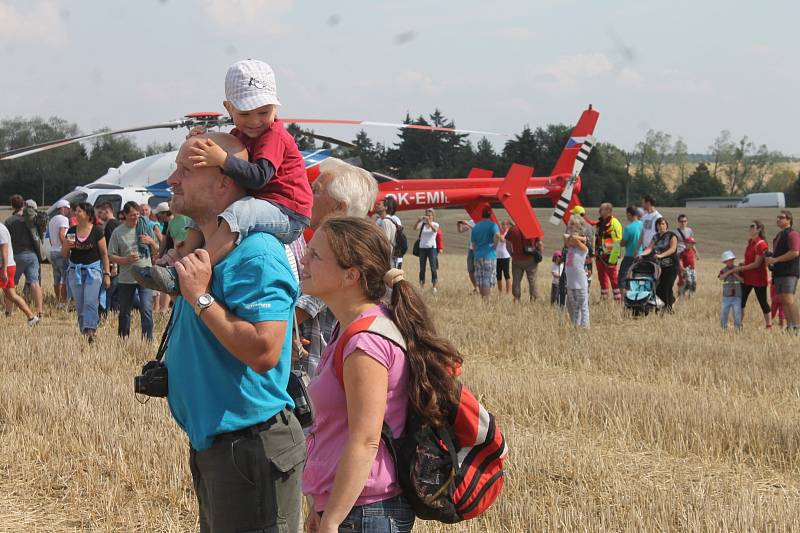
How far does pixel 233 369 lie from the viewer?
8.72 ft

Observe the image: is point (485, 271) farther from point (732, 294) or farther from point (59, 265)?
point (59, 265)

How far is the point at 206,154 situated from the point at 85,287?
26.2 ft

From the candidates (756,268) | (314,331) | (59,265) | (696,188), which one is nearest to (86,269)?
(59,265)

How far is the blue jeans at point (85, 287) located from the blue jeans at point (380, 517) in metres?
8.14

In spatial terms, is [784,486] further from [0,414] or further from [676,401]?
[0,414]

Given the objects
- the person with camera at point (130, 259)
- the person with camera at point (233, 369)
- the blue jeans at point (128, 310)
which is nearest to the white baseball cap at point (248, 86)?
the person with camera at point (233, 369)

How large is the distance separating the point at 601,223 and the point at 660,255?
5.57ft

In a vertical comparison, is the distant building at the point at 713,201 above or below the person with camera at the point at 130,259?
below

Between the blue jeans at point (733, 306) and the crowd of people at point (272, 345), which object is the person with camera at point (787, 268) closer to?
the blue jeans at point (733, 306)

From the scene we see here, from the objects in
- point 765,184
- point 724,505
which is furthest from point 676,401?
point 765,184

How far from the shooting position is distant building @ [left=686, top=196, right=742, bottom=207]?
3472 inches

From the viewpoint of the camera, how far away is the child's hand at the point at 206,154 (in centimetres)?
264

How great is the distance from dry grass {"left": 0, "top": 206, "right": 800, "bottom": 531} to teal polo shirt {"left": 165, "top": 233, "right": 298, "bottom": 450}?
1898mm

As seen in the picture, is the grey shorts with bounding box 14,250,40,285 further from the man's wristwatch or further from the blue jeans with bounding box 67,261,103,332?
the man's wristwatch
